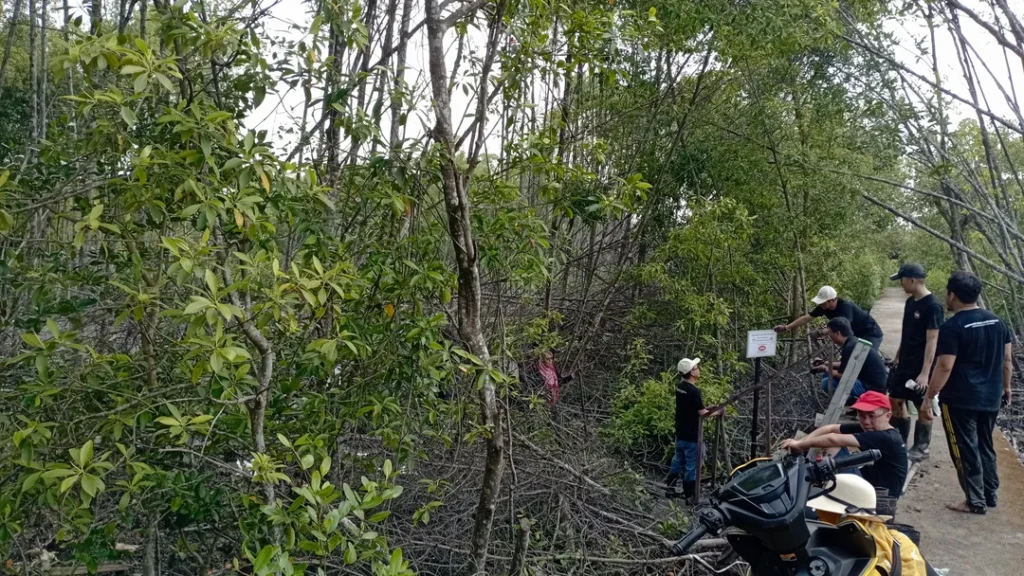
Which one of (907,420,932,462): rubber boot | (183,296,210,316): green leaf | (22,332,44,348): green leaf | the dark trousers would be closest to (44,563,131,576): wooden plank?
(22,332,44,348): green leaf

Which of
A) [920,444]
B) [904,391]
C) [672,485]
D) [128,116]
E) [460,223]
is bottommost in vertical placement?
[672,485]

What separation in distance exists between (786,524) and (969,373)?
10.8 ft

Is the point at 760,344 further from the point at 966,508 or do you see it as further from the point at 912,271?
the point at 966,508

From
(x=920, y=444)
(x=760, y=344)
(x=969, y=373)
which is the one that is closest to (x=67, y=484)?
(x=760, y=344)

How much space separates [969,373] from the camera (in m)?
4.88

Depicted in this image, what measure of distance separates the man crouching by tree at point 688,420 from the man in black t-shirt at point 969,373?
5.73ft

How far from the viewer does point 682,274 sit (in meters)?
7.72

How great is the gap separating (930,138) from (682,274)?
110 inches

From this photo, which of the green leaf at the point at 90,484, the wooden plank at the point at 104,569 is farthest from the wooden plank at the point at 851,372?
the wooden plank at the point at 104,569

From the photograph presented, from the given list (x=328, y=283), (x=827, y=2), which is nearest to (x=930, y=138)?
(x=827, y=2)

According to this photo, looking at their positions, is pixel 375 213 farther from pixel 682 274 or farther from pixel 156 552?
pixel 682 274

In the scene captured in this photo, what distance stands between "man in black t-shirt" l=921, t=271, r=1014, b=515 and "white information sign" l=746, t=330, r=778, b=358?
43.4 inches

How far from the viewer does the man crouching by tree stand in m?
6.01

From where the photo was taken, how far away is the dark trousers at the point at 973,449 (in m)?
4.94
